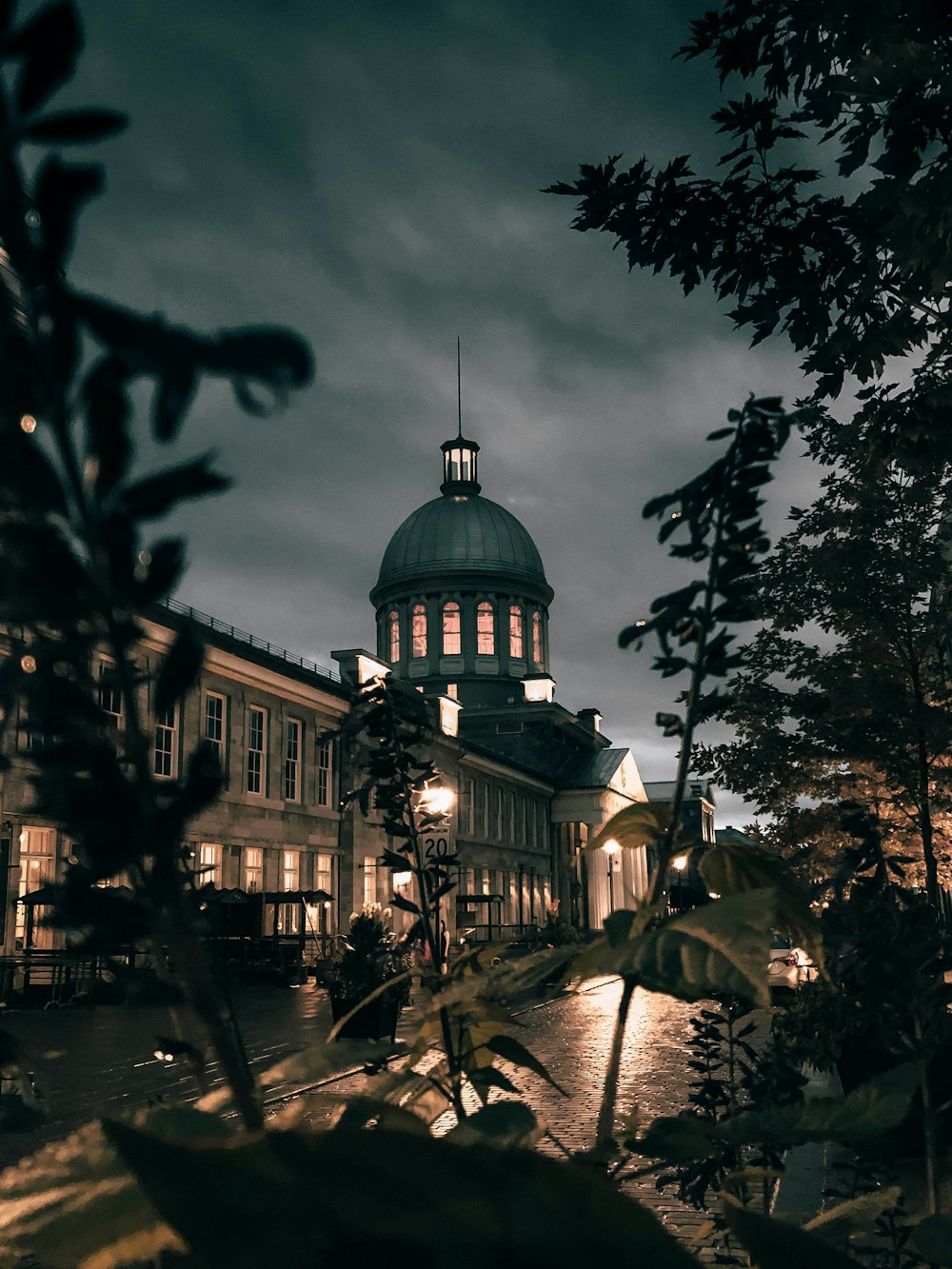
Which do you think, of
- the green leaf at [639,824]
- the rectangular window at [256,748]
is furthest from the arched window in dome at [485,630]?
the green leaf at [639,824]

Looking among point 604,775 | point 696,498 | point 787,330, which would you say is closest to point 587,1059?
point 787,330

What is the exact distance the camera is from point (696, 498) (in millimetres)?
1127

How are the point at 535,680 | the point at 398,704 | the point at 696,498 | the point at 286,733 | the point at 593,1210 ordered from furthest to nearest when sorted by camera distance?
the point at 535,680 → the point at 286,733 → the point at 398,704 → the point at 696,498 → the point at 593,1210

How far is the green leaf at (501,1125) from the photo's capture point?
760mm

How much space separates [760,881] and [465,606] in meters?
87.7

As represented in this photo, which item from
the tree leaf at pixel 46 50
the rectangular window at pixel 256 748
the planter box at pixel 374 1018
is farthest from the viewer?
the rectangular window at pixel 256 748

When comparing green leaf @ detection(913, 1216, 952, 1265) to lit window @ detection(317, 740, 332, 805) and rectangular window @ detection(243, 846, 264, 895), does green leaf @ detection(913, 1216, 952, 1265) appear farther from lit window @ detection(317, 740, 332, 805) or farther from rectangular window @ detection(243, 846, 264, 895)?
lit window @ detection(317, 740, 332, 805)

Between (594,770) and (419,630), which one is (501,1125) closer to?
(594,770)

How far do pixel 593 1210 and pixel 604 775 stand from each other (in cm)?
7901

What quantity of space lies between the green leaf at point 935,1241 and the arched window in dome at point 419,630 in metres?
88.5

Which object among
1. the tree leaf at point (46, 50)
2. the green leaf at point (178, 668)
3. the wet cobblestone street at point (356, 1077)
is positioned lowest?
the wet cobblestone street at point (356, 1077)

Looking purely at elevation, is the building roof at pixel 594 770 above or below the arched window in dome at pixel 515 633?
below

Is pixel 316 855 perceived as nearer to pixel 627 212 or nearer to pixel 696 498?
pixel 627 212

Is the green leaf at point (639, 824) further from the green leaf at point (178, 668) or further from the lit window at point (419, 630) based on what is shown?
the lit window at point (419, 630)
